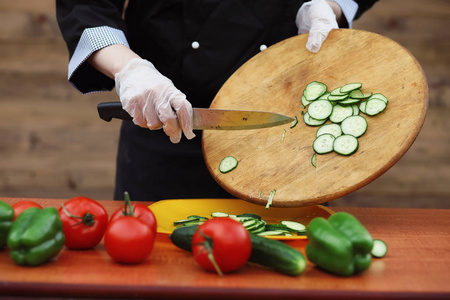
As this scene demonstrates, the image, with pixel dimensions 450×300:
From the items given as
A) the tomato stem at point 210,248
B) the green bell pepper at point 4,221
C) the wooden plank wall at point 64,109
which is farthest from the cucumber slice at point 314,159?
the wooden plank wall at point 64,109

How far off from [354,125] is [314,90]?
0.93ft

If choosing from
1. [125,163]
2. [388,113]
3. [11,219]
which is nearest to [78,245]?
[11,219]

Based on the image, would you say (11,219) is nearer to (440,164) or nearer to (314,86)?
(314,86)

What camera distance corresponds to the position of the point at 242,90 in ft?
7.70

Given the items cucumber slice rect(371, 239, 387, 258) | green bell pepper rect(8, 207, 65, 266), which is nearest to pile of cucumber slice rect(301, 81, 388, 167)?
cucumber slice rect(371, 239, 387, 258)

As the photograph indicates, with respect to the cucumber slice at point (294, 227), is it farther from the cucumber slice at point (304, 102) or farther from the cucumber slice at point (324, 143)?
the cucumber slice at point (304, 102)

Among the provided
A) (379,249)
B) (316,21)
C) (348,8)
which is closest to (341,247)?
(379,249)

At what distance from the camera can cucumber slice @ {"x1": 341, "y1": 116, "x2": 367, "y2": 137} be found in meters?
2.01

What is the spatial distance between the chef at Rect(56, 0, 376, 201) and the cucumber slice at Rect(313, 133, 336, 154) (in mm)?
475

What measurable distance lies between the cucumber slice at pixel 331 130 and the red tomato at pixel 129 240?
2.89ft

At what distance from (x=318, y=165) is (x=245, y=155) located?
31 cm

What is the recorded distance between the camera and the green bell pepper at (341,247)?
1.43 metres

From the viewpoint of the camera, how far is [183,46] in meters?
2.46

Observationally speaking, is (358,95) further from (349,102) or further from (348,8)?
(348,8)
